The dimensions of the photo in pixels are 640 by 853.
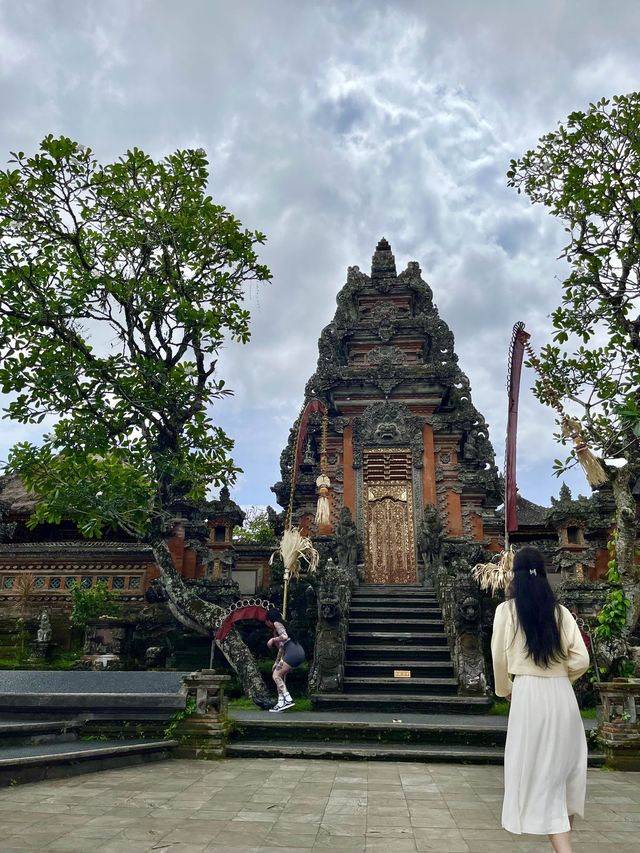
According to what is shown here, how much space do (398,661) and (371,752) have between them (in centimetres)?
358

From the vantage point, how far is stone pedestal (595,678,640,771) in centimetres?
639

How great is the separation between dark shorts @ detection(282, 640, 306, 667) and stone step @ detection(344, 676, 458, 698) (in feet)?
3.38

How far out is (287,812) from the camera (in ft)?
14.6

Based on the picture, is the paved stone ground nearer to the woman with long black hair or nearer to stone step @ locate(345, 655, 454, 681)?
the woman with long black hair

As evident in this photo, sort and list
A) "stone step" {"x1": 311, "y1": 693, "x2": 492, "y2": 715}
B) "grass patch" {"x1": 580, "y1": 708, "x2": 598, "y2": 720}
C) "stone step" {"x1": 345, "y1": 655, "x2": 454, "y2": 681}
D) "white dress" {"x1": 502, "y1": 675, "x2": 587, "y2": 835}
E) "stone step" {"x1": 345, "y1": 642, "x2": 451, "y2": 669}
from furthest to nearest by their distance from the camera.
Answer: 1. "stone step" {"x1": 345, "y1": 642, "x2": 451, "y2": 669}
2. "stone step" {"x1": 345, "y1": 655, "x2": 454, "y2": 681}
3. "grass patch" {"x1": 580, "y1": 708, "x2": 598, "y2": 720}
4. "stone step" {"x1": 311, "y1": 693, "x2": 492, "y2": 715}
5. "white dress" {"x1": 502, "y1": 675, "x2": 587, "y2": 835}

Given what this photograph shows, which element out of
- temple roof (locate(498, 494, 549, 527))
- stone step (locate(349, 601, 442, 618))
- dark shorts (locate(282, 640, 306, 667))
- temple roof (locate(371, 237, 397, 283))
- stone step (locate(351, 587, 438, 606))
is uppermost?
temple roof (locate(371, 237, 397, 283))

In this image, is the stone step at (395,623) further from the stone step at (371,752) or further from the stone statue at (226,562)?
the stone step at (371,752)

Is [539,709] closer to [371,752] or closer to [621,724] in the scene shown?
[371,752]

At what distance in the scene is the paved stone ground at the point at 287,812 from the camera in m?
3.75

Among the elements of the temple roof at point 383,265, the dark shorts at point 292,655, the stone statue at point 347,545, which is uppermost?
the temple roof at point 383,265

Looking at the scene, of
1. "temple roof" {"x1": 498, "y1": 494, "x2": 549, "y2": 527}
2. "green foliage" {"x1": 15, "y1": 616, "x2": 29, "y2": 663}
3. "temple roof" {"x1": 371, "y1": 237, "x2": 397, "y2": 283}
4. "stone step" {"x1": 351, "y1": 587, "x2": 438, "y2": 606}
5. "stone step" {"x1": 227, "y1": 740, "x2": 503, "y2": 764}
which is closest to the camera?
"stone step" {"x1": 227, "y1": 740, "x2": 503, "y2": 764}

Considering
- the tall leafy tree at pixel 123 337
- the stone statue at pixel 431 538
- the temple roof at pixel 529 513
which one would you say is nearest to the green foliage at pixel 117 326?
the tall leafy tree at pixel 123 337

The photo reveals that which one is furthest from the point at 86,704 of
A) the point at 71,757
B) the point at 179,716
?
the point at 71,757

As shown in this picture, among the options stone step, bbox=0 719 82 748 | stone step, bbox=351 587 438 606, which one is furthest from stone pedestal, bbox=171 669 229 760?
stone step, bbox=351 587 438 606
